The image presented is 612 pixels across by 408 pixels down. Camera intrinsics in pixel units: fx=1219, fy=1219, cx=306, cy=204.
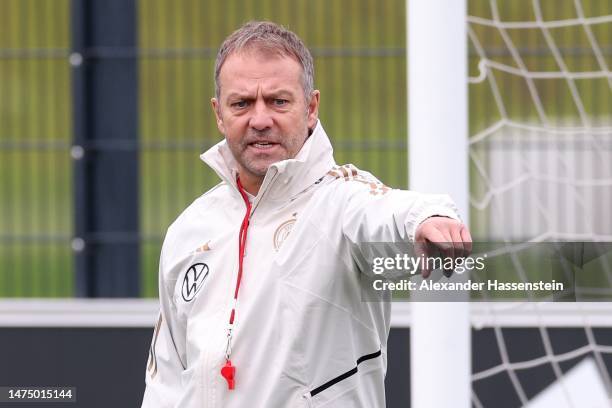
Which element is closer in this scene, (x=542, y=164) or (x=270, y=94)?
(x=270, y=94)

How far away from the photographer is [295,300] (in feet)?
6.67

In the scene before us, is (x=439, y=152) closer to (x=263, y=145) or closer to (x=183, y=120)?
(x=263, y=145)

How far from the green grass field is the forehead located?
2715mm

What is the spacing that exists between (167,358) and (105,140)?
9.35ft

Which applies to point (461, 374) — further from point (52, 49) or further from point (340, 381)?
point (52, 49)

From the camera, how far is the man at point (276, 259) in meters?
2.03

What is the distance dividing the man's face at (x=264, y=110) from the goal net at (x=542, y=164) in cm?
231

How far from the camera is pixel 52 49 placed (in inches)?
199

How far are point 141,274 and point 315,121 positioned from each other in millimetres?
2815

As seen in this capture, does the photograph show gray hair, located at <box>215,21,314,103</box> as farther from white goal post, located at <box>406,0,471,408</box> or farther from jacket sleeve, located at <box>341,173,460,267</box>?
white goal post, located at <box>406,0,471,408</box>

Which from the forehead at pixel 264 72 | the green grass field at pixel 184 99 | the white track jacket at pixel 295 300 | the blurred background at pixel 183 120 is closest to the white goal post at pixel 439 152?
the white track jacket at pixel 295 300

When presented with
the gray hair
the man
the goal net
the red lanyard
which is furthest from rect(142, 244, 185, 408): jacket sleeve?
the goal net

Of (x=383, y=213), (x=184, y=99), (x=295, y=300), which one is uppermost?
(x=184, y=99)

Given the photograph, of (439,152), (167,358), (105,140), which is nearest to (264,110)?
(167,358)
